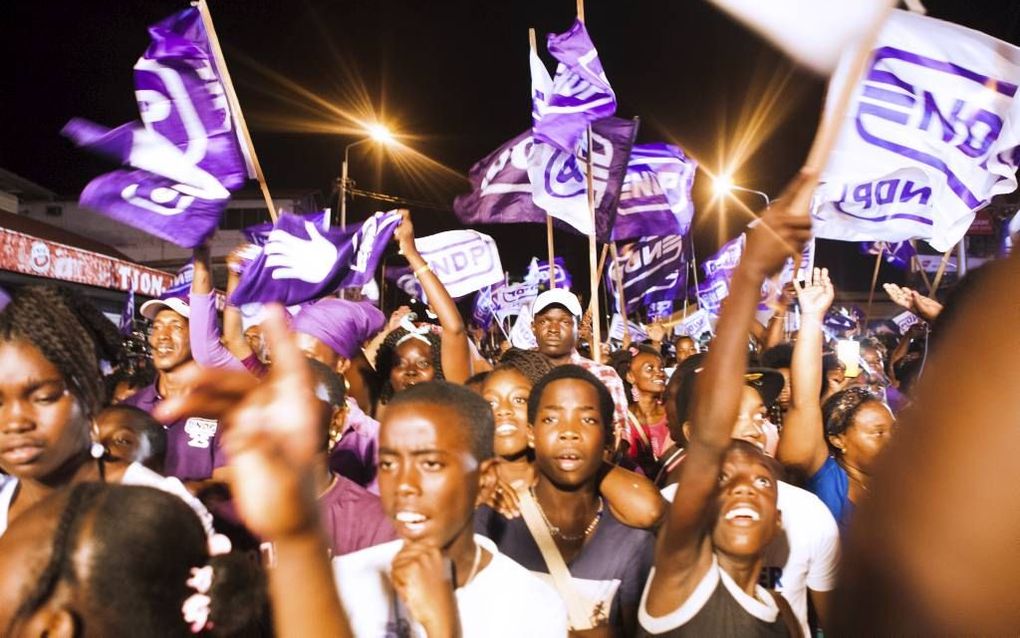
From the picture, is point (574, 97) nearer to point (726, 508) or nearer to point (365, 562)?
point (726, 508)

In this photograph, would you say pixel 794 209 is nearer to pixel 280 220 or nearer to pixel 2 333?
pixel 2 333

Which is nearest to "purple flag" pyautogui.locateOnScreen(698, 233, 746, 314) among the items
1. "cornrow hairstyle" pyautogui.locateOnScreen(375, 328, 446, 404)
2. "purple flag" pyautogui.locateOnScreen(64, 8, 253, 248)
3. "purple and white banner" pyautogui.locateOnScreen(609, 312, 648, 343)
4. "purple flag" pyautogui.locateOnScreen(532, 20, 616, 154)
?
"purple and white banner" pyautogui.locateOnScreen(609, 312, 648, 343)

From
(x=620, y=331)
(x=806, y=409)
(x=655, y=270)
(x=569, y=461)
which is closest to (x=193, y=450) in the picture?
(x=569, y=461)

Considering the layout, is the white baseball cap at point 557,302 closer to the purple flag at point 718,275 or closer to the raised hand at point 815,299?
the raised hand at point 815,299

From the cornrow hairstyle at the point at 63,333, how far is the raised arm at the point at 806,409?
3074 mm

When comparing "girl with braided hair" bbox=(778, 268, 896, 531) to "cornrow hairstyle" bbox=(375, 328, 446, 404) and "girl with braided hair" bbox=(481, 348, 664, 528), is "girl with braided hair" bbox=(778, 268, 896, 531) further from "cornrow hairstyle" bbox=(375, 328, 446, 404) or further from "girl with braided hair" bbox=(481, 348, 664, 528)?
"cornrow hairstyle" bbox=(375, 328, 446, 404)

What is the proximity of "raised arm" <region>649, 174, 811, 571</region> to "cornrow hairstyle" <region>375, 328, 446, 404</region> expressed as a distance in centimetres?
313

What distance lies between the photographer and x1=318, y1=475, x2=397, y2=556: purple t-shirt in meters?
2.95

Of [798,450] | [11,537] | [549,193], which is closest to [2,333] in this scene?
[11,537]

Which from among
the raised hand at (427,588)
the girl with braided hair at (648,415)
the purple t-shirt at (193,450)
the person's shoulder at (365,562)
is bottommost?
the girl with braided hair at (648,415)

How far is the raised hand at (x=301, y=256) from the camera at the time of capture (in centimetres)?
543

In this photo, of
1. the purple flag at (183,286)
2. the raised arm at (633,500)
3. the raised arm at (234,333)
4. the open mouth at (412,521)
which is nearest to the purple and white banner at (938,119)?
the raised arm at (633,500)

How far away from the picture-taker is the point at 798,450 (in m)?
3.87

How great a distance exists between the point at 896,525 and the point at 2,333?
2408 millimetres
